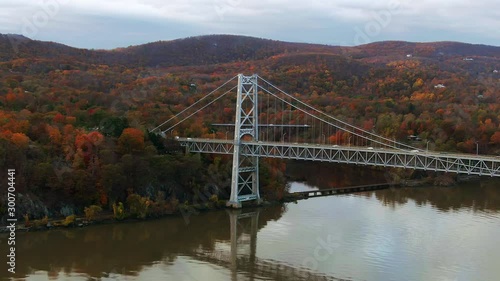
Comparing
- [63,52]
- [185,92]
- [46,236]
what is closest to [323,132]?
[185,92]

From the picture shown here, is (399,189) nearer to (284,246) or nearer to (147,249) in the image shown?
(284,246)

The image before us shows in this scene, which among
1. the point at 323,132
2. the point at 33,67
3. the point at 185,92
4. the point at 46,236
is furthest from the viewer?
the point at 33,67

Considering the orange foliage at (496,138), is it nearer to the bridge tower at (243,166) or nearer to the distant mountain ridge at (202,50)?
the bridge tower at (243,166)

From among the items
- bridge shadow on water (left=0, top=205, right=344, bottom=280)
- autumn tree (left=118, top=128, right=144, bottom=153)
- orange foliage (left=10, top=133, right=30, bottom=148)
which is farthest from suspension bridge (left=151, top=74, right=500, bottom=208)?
orange foliage (left=10, top=133, right=30, bottom=148)

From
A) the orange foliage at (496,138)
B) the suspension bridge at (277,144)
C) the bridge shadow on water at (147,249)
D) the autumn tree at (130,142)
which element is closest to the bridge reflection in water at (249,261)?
the bridge shadow on water at (147,249)

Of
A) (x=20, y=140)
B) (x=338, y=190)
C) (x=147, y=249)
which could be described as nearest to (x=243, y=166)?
(x=338, y=190)

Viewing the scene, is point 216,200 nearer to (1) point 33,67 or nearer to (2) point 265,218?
(2) point 265,218
